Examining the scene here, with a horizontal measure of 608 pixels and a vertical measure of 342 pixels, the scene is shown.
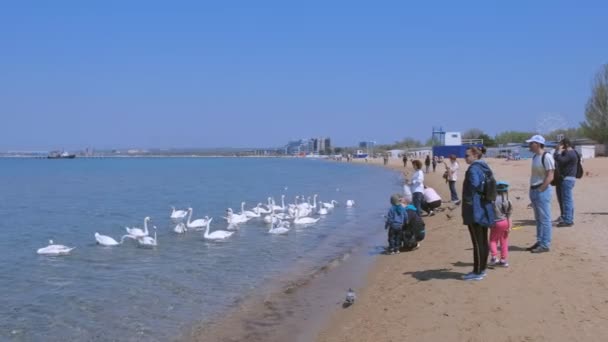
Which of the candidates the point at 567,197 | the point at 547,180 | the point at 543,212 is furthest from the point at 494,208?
the point at 567,197

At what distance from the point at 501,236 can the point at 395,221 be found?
3013 millimetres

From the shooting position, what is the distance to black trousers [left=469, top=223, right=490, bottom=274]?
7.87m

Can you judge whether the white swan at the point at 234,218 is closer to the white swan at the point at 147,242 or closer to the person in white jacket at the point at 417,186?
the white swan at the point at 147,242

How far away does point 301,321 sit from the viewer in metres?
7.98

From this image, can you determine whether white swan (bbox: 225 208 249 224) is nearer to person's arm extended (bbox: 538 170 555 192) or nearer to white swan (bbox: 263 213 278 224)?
white swan (bbox: 263 213 278 224)

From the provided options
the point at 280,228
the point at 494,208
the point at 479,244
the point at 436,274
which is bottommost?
the point at 280,228

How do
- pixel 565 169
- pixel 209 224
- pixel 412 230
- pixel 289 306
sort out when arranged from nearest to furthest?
pixel 289 306 < pixel 565 169 < pixel 412 230 < pixel 209 224

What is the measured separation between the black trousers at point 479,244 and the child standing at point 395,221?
3262 millimetres

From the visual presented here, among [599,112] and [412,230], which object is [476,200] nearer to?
[412,230]

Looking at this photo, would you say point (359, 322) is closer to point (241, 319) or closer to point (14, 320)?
point (241, 319)

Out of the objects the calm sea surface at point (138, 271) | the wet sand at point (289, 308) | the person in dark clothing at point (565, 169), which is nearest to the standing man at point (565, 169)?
the person in dark clothing at point (565, 169)

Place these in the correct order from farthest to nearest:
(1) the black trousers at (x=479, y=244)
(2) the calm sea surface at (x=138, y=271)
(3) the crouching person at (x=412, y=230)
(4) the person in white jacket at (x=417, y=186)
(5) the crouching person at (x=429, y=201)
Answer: (5) the crouching person at (x=429, y=201) < (4) the person in white jacket at (x=417, y=186) < (3) the crouching person at (x=412, y=230) < (2) the calm sea surface at (x=138, y=271) < (1) the black trousers at (x=479, y=244)

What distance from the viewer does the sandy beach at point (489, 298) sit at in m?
6.11

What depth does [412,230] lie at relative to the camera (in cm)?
1176
